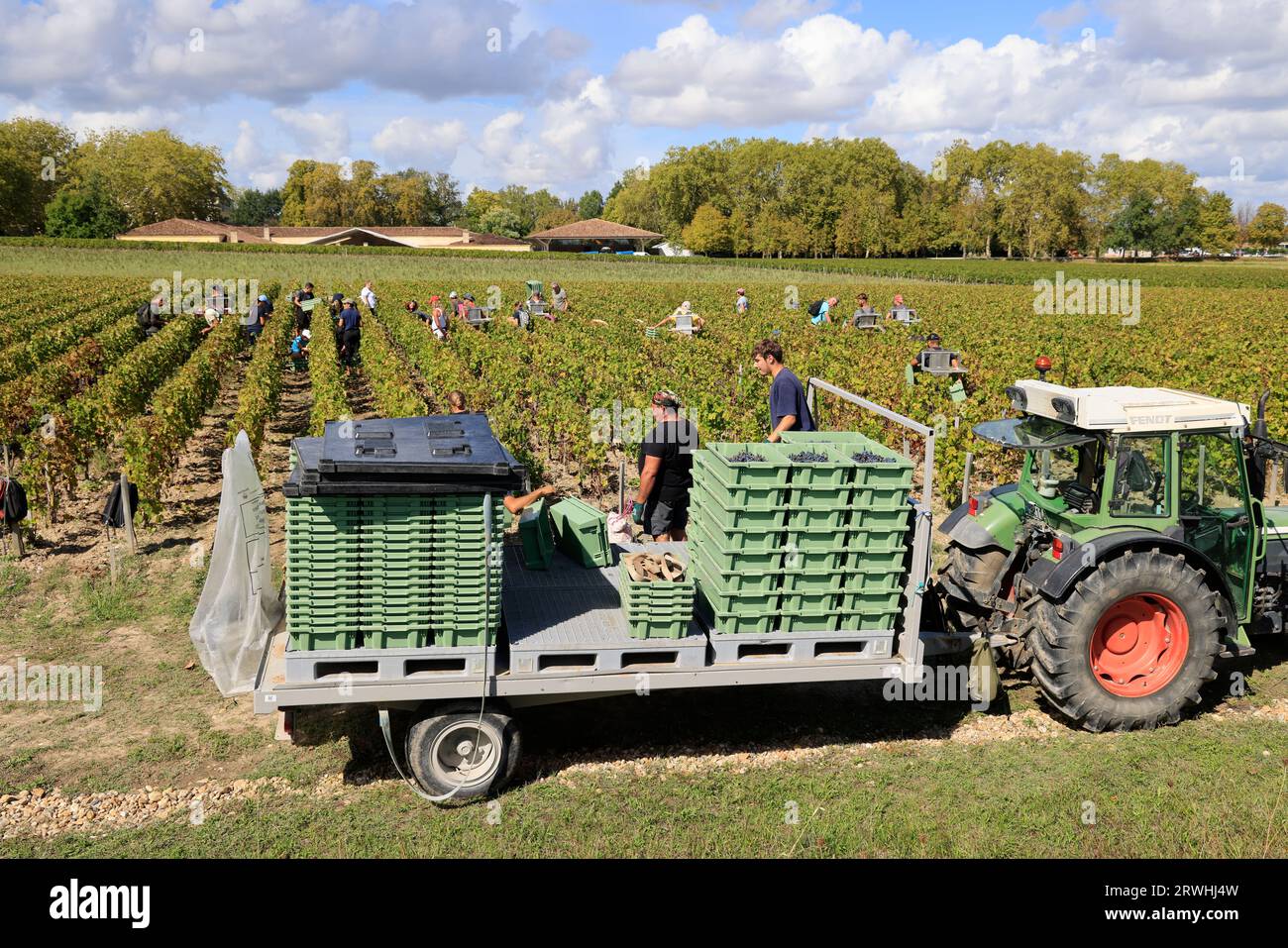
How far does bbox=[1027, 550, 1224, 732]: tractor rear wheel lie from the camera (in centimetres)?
634

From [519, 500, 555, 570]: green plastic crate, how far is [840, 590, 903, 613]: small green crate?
2.12 metres

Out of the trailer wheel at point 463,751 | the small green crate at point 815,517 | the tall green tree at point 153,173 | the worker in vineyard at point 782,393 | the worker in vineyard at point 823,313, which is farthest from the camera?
the tall green tree at point 153,173

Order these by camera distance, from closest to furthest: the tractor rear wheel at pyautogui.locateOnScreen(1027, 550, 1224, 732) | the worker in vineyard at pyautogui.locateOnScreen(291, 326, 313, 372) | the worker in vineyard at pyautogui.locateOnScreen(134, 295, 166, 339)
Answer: the tractor rear wheel at pyautogui.locateOnScreen(1027, 550, 1224, 732) → the worker in vineyard at pyautogui.locateOnScreen(291, 326, 313, 372) → the worker in vineyard at pyautogui.locateOnScreen(134, 295, 166, 339)

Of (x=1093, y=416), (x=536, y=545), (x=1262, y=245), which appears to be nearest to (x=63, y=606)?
Answer: (x=536, y=545)

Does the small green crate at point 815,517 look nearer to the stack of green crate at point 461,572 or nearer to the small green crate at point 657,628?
the small green crate at point 657,628

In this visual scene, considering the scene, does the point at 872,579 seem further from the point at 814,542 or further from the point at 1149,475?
the point at 1149,475

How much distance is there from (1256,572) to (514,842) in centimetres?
528

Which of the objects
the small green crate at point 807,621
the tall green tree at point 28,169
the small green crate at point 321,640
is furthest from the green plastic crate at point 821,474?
the tall green tree at point 28,169

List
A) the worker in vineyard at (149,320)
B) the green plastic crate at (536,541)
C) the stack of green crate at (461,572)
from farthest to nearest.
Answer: the worker in vineyard at (149,320), the green plastic crate at (536,541), the stack of green crate at (461,572)

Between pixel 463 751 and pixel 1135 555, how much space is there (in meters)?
4.28

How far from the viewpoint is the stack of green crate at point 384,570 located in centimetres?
529

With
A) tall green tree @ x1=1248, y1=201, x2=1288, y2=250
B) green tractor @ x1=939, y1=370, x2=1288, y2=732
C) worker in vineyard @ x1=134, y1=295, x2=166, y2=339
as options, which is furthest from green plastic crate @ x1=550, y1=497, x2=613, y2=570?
tall green tree @ x1=1248, y1=201, x2=1288, y2=250

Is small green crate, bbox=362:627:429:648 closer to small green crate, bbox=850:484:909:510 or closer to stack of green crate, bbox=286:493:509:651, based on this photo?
stack of green crate, bbox=286:493:509:651

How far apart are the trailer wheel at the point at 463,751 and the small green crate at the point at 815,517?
1974mm
